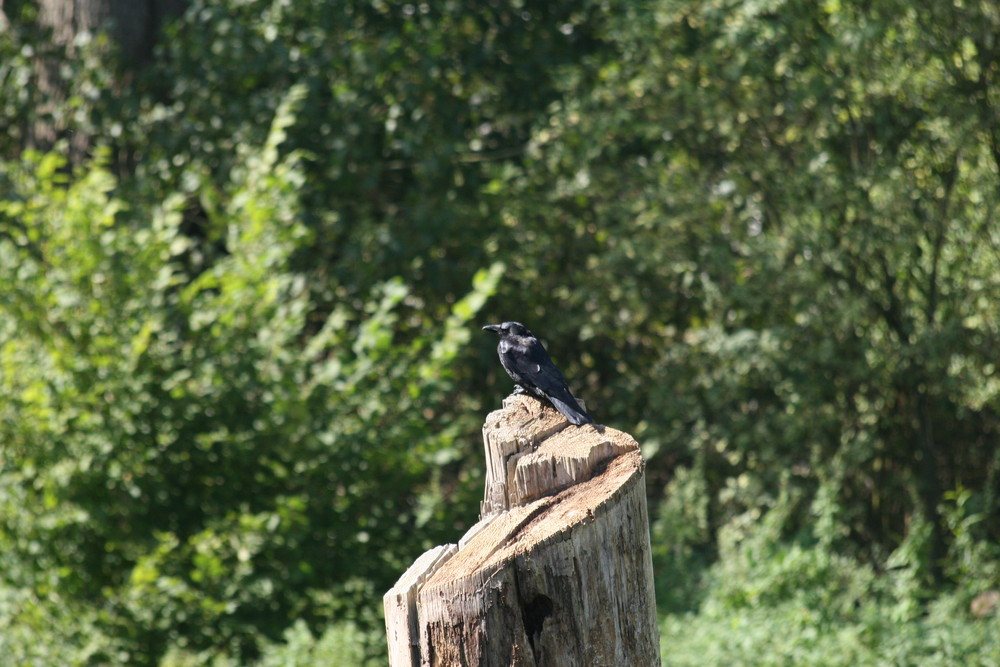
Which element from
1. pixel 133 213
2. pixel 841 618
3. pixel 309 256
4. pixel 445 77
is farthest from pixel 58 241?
pixel 841 618

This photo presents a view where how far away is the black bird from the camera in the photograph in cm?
297

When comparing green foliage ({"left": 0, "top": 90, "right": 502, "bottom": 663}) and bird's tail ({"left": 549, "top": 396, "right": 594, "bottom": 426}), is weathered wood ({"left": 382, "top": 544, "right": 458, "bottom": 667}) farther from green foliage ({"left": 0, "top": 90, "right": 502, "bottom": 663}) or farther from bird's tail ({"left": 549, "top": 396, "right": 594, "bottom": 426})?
green foliage ({"left": 0, "top": 90, "right": 502, "bottom": 663})

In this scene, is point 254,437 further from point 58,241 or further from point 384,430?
point 58,241

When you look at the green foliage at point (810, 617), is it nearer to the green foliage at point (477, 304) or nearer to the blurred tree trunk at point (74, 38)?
the green foliage at point (477, 304)

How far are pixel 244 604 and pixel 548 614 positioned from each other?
361 cm

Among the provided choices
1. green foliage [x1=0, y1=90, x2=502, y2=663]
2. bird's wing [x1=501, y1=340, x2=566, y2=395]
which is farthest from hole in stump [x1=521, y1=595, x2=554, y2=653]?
green foliage [x1=0, y1=90, x2=502, y2=663]

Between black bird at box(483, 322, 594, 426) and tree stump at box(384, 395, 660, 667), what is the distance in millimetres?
564

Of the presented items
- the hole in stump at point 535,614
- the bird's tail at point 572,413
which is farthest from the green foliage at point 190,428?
the hole in stump at point 535,614

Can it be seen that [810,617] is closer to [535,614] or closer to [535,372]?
[535,372]

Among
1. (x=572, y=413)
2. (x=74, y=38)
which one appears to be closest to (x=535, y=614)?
(x=572, y=413)

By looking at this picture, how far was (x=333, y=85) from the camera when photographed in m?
7.62

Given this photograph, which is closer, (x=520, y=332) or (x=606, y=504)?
(x=606, y=504)

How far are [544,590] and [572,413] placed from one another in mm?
814

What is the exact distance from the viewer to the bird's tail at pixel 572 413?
112 inches
